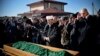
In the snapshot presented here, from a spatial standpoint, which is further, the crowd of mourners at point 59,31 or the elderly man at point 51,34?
the elderly man at point 51,34

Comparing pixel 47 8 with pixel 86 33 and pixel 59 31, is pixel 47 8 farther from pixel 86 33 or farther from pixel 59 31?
pixel 86 33

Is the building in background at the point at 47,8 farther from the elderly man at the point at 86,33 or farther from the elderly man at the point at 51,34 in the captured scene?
the elderly man at the point at 86,33

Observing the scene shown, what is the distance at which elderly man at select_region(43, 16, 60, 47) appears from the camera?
3.36 meters

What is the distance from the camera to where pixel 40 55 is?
9.99 ft

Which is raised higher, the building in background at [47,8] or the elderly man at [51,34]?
the building in background at [47,8]

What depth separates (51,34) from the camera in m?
3.47

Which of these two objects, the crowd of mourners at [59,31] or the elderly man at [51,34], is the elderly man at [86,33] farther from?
the elderly man at [51,34]

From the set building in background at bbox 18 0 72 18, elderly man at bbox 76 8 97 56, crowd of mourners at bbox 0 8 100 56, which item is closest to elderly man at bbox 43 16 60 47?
crowd of mourners at bbox 0 8 100 56

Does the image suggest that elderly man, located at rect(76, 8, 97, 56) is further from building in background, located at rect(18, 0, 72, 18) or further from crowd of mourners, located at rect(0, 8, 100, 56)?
building in background, located at rect(18, 0, 72, 18)

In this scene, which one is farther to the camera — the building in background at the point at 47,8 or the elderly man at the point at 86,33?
the building in background at the point at 47,8

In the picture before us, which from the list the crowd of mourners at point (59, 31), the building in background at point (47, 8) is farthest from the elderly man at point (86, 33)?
the building in background at point (47, 8)

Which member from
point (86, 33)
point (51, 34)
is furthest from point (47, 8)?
point (86, 33)

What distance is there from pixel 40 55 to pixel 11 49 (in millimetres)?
754

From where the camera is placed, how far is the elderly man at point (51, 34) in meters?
3.36
